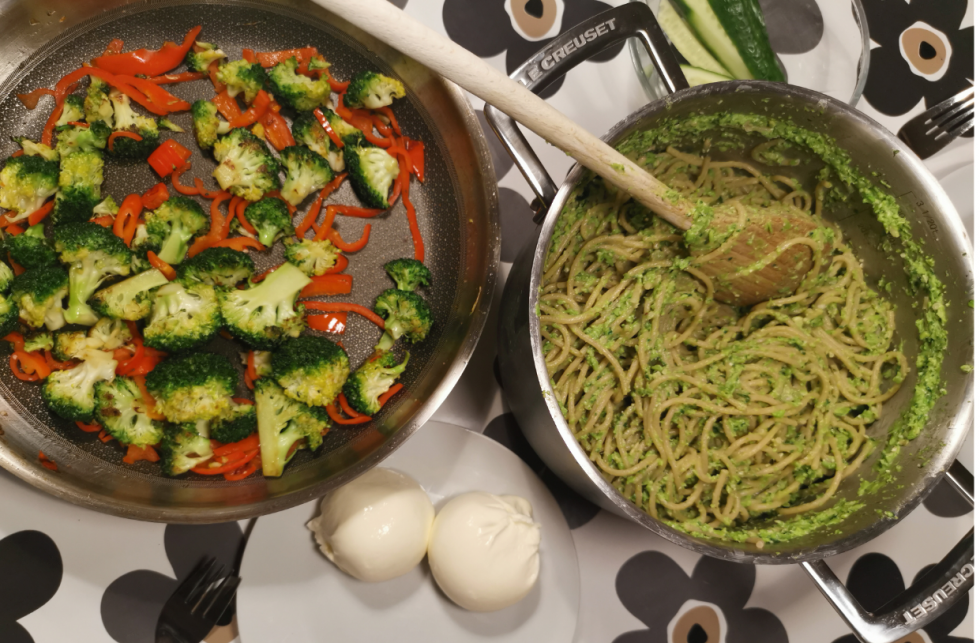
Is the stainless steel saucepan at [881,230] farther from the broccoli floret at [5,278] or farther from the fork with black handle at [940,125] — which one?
the broccoli floret at [5,278]

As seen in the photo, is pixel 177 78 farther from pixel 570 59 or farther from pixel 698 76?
pixel 698 76

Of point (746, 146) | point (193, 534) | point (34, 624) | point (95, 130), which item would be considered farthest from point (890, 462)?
point (34, 624)

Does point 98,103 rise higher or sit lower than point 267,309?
higher

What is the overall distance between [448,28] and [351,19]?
3.60ft

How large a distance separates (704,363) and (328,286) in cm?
134

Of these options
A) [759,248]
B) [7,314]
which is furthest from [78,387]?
[759,248]

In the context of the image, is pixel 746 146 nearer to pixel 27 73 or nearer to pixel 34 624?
pixel 27 73

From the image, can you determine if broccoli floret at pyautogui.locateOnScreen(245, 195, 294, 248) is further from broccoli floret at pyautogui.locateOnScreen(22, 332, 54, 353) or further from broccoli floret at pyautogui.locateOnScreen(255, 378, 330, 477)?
broccoli floret at pyautogui.locateOnScreen(22, 332, 54, 353)

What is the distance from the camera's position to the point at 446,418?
2.31m

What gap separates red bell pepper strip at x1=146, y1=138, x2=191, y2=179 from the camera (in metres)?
1.98

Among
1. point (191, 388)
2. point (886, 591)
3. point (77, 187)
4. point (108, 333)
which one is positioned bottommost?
point (886, 591)

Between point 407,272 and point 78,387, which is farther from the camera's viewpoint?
point 407,272

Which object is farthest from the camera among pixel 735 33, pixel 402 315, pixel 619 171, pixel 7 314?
pixel 735 33

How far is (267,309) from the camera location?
192cm
